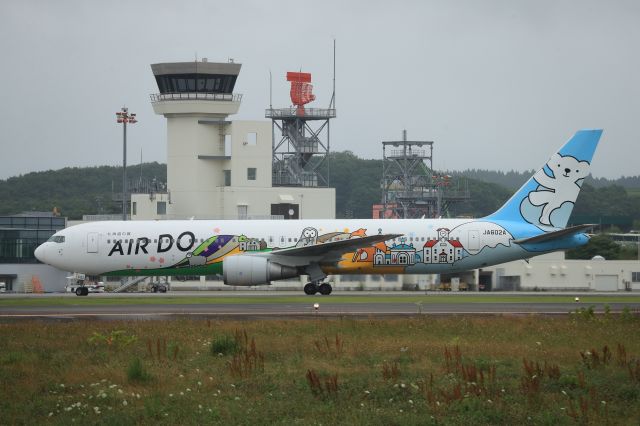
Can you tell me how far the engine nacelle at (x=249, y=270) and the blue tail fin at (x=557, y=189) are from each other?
11.4 m

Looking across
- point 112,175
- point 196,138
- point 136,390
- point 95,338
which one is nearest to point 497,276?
point 196,138

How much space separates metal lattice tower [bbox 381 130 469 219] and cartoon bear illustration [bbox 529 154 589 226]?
47377 millimetres

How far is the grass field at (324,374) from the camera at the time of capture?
15.9m

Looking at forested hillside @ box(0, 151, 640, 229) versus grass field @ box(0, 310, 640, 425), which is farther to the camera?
forested hillside @ box(0, 151, 640, 229)

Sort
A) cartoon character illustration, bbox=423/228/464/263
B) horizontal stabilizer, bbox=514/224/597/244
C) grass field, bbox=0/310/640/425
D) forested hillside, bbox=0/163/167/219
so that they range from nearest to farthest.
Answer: grass field, bbox=0/310/640/425, horizontal stabilizer, bbox=514/224/597/244, cartoon character illustration, bbox=423/228/464/263, forested hillside, bbox=0/163/167/219

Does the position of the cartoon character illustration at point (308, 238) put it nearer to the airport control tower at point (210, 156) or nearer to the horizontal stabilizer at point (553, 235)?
the horizontal stabilizer at point (553, 235)

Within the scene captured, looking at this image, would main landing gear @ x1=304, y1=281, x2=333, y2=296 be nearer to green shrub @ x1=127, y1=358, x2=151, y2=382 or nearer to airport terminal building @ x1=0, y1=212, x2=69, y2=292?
airport terminal building @ x1=0, y1=212, x2=69, y2=292

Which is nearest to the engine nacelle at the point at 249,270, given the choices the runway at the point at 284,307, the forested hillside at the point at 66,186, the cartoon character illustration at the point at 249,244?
the cartoon character illustration at the point at 249,244

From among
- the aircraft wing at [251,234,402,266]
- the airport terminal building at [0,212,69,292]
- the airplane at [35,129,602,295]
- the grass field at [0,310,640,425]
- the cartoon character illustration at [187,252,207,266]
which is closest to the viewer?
the grass field at [0,310,640,425]

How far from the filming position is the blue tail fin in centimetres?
4659

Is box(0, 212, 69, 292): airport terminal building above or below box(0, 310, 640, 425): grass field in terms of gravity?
above

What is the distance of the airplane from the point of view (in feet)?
152

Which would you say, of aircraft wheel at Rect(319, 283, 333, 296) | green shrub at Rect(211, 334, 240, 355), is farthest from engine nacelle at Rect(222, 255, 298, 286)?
green shrub at Rect(211, 334, 240, 355)

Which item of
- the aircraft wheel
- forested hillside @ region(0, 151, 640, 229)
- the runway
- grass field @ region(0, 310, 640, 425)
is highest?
forested hillside @ region(0, 151, 640, 229)
